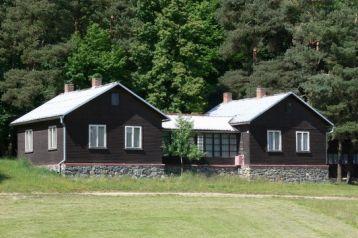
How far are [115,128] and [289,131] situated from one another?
12.7 metres

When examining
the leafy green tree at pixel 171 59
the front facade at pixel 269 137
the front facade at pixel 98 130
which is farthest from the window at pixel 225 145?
the leafy green tree at pixel 171 59

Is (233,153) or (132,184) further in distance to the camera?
(233,153)

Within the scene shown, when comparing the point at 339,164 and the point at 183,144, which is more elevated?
the point at 183,144

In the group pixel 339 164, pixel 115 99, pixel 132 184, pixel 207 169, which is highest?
pixel 115 99

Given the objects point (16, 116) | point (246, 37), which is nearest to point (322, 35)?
point (246, 37)

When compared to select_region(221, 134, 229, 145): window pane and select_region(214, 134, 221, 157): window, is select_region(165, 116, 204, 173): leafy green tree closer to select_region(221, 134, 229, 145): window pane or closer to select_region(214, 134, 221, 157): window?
select_region(214, 134, 221, 157): window

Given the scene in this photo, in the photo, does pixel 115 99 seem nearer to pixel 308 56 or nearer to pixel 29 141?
pixel 29 141

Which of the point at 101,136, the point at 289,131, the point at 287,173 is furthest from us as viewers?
the point at 289,131

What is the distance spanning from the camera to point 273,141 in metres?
56.2

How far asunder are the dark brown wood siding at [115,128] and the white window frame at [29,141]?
505cm

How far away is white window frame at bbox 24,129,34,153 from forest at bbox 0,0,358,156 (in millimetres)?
6457

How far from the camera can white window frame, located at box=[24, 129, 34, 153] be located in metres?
53.2

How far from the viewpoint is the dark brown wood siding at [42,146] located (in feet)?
162

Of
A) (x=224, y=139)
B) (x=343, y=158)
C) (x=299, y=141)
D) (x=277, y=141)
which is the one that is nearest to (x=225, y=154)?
(x=224, y=139)
